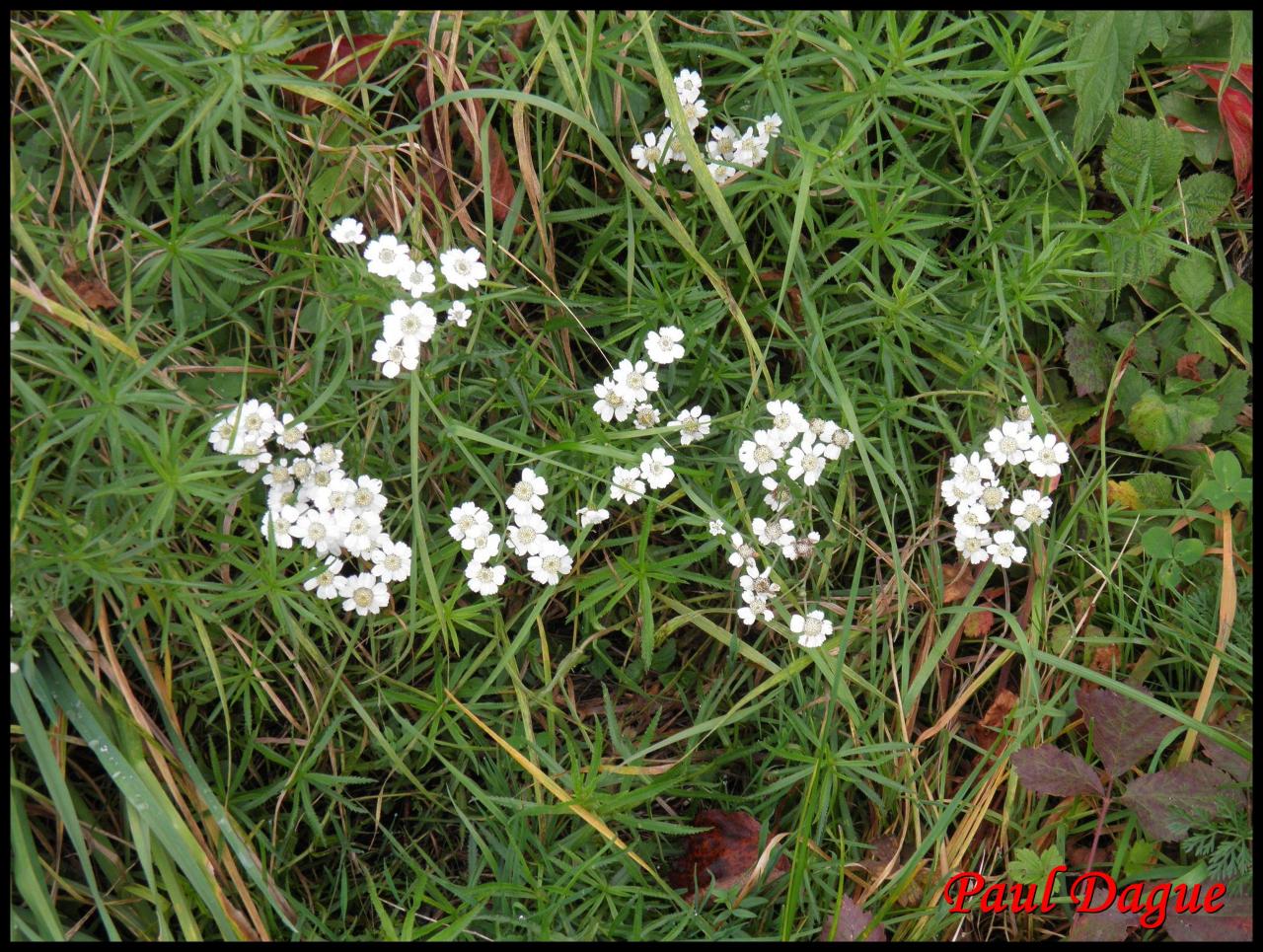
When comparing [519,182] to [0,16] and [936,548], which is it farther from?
[936,548]

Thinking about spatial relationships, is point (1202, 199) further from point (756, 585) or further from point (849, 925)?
point (849, 925)

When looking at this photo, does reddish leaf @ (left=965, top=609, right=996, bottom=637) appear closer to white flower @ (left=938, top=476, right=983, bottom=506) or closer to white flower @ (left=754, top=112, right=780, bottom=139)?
white flower @ (left=938, top=476, right=983, bottom=506)

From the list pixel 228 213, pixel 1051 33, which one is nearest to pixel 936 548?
pixel 1051 33

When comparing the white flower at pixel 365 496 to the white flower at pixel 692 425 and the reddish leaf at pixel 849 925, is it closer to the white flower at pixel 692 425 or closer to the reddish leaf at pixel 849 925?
the white flower at pixel 692 425

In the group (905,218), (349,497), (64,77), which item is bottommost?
(349,497)

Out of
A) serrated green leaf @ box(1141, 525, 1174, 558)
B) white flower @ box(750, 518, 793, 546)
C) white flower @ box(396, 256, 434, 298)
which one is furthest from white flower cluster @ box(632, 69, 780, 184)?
serrated green leaf @ box(1141, 525, 1174, 558)

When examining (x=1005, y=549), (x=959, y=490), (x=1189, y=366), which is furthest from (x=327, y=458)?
(x=1189, y=366)
